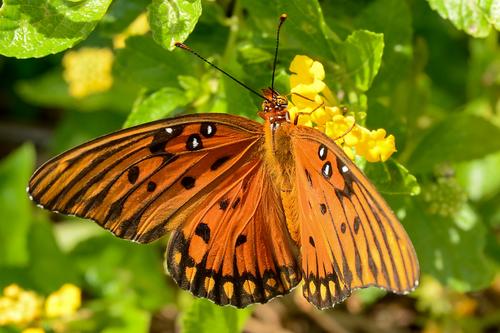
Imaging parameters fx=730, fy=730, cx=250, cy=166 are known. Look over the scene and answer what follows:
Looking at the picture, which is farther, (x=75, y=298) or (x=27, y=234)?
(x=27, y=234)

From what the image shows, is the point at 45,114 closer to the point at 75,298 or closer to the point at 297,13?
the point at 75,298

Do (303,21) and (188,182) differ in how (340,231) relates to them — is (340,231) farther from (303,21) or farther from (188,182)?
(303,21)

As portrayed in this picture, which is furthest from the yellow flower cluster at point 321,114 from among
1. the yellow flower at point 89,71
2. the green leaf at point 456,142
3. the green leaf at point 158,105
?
the yellow flower at point 89,71

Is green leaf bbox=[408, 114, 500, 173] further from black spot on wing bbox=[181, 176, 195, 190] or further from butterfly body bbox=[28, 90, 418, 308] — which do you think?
black spot on wing bbox=[181, 176, 195, 190]

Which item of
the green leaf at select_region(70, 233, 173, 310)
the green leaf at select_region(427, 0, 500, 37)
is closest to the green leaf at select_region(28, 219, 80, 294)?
the green leaf at select_region(70, 233, 173, 310)

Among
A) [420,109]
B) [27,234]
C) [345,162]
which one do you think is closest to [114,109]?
[27,234]

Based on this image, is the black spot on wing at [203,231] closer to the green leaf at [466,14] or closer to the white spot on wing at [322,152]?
the white spot on wing at [322,152]
